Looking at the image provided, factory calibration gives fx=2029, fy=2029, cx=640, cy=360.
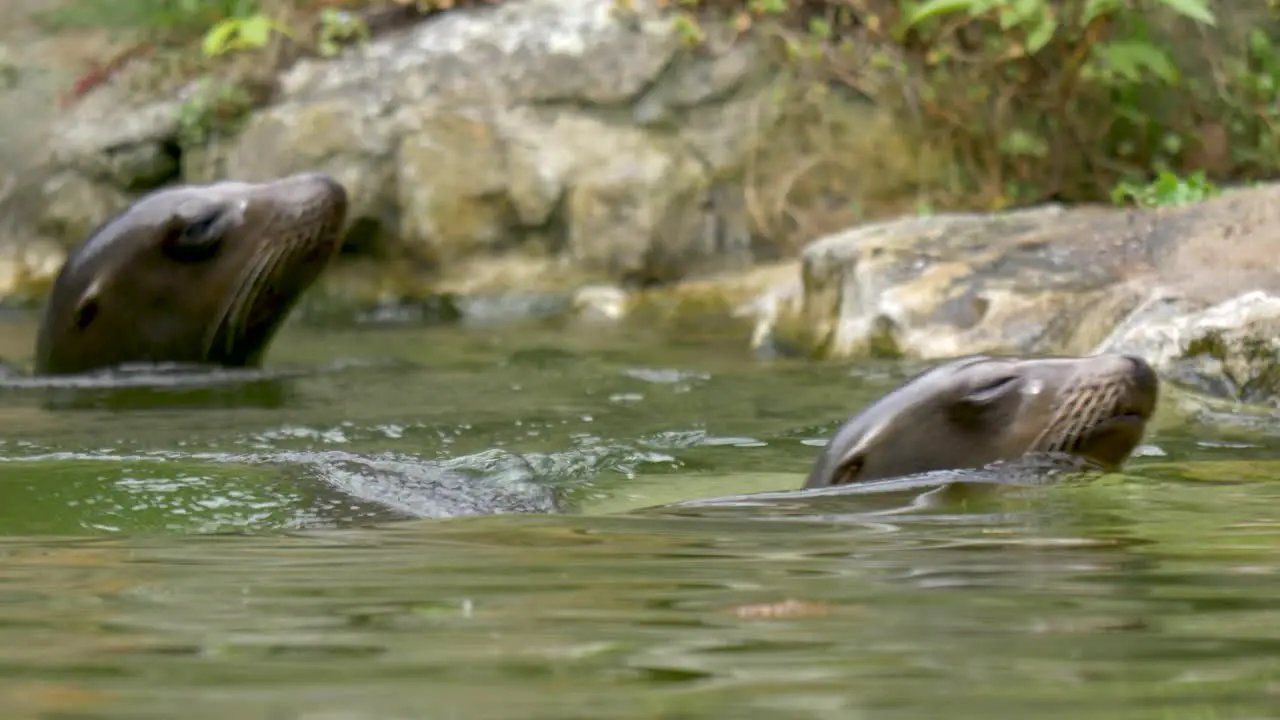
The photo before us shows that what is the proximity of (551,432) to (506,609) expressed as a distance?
10.8ft

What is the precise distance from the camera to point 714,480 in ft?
15.6

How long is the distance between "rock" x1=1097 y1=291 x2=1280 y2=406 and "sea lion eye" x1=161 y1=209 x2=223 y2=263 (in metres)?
3.17

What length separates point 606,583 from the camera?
276 centimetres

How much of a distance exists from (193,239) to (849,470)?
361 cm

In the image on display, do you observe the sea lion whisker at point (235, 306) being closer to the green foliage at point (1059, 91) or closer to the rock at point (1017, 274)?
the rock at point (1017, 274)

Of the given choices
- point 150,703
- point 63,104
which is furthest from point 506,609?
point 63,104

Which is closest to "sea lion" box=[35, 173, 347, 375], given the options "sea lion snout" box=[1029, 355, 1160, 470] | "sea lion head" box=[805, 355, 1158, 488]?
"sea lion head" box=[805, 355, 1158, 488]

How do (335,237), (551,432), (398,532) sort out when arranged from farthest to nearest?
(335,237) < (551,432) < (398,532)

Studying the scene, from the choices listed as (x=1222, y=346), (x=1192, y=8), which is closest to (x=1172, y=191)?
(x=1192, y=8)

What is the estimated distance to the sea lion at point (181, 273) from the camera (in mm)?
7246

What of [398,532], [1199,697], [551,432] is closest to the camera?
[1199,697]

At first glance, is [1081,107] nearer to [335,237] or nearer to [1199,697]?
[335,237]

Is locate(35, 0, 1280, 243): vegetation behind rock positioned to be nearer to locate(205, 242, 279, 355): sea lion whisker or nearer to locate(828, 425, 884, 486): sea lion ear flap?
locate(205, 242, 279, 355): sea lion whisker

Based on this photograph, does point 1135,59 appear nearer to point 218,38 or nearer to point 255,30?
point 255,30
